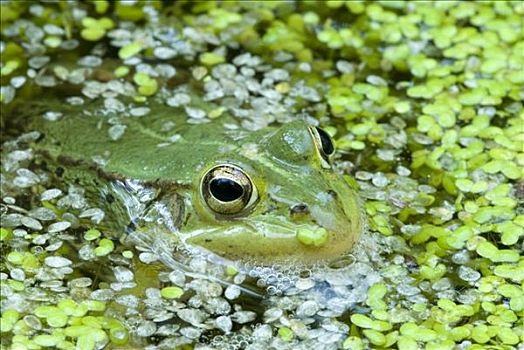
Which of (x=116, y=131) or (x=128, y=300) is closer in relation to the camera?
(x=128, y=300)

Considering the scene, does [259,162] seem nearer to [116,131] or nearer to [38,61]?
[116,131]

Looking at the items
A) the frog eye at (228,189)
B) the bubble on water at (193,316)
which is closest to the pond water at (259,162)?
the bubble on water at (193,316)

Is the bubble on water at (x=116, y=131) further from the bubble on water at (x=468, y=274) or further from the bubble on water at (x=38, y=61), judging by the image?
the bubble on water at (x=468, y=274)

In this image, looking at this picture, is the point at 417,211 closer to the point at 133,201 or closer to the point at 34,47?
the point at 133,201

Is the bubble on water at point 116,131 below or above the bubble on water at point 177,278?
above

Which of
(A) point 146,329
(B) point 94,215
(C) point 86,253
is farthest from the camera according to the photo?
(B) point 94,215

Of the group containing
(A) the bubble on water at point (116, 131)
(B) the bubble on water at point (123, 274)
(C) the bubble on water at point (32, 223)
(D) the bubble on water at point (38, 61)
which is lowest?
(B) the bubble on water at point (123, 274)

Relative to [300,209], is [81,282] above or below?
below

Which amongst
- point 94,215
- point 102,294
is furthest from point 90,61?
point 102,294
